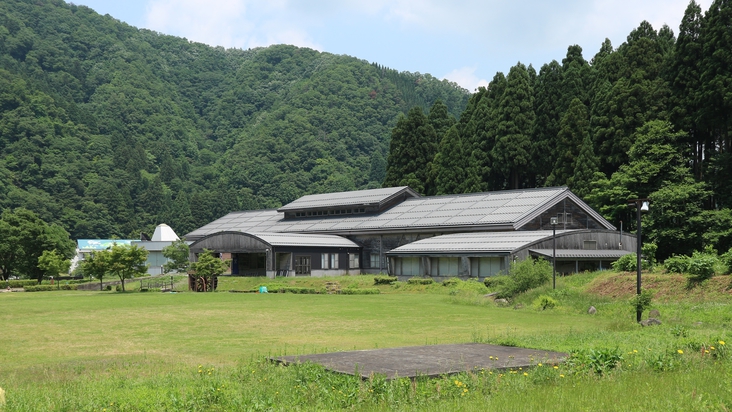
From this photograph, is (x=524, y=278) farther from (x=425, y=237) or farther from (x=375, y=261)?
(x=375, y=261)

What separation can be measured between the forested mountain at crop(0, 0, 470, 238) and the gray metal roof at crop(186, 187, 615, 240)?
206 feet

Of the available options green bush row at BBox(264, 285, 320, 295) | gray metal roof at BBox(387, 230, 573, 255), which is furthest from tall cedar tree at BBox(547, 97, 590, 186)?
green bush row at BBox(264, 285, 320, 295)

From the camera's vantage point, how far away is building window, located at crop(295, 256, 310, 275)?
64.4 metres

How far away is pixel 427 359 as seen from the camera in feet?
49.9

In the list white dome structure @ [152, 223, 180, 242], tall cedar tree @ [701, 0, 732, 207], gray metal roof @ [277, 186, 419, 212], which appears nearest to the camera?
tall cedar tree @ [701, 0, 732, 207]

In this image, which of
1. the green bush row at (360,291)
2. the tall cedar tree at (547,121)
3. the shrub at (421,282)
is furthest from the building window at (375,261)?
the tall cedar tree at (547,121)

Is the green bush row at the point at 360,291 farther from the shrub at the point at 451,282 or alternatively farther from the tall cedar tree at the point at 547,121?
the tall cedar tree at the point at 547,121

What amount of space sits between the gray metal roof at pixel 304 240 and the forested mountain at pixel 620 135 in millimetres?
16234

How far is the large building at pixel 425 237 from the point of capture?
176 ft

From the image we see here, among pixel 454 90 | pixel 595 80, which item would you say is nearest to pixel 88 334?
pixel 595 80

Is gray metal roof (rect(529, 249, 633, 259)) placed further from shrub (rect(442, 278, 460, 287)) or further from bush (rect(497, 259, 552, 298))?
bush (rect(497, 259, 552, 298))

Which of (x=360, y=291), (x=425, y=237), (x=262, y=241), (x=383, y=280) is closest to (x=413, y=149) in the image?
(x=425, y=237)

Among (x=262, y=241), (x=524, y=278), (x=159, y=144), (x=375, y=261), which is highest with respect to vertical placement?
(x=159, y=144)

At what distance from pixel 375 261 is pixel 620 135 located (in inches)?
1002
